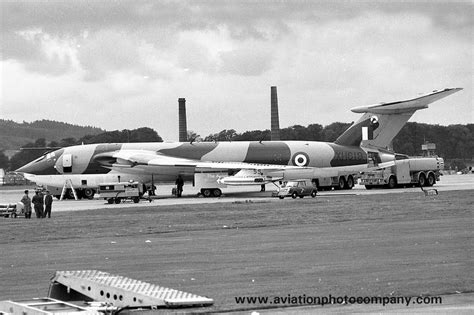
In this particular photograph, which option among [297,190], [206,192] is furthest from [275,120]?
[297,190]

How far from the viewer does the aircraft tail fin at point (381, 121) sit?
214 feet

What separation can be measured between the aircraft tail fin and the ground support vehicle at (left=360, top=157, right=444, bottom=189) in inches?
90.4

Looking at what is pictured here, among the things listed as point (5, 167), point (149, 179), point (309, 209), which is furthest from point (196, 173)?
point (5, 167)

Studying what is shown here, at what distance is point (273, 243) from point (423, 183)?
4515 cm

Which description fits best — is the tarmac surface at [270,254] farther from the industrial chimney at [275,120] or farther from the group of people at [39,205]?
the industrial chimney at [275,120]

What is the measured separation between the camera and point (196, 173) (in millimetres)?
58500

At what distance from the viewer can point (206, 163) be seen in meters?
58.7

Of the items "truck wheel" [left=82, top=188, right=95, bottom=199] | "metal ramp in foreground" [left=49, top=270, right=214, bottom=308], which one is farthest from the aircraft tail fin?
"metal ramp in foreground" [left=49, top=270, right=214, bottom=308]

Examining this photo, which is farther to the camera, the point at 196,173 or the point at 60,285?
the point at 196,173

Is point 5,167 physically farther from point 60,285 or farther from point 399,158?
point 60,285

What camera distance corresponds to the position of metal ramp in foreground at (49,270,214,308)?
10.4 meters

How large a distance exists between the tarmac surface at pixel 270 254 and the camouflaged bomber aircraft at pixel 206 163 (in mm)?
23086

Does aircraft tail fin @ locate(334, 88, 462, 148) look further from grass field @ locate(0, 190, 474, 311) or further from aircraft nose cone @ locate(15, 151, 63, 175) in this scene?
grass field @ locate(0, 190, 474, 311)

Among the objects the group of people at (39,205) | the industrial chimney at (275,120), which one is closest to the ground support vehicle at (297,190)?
the group of people at (39,205)
